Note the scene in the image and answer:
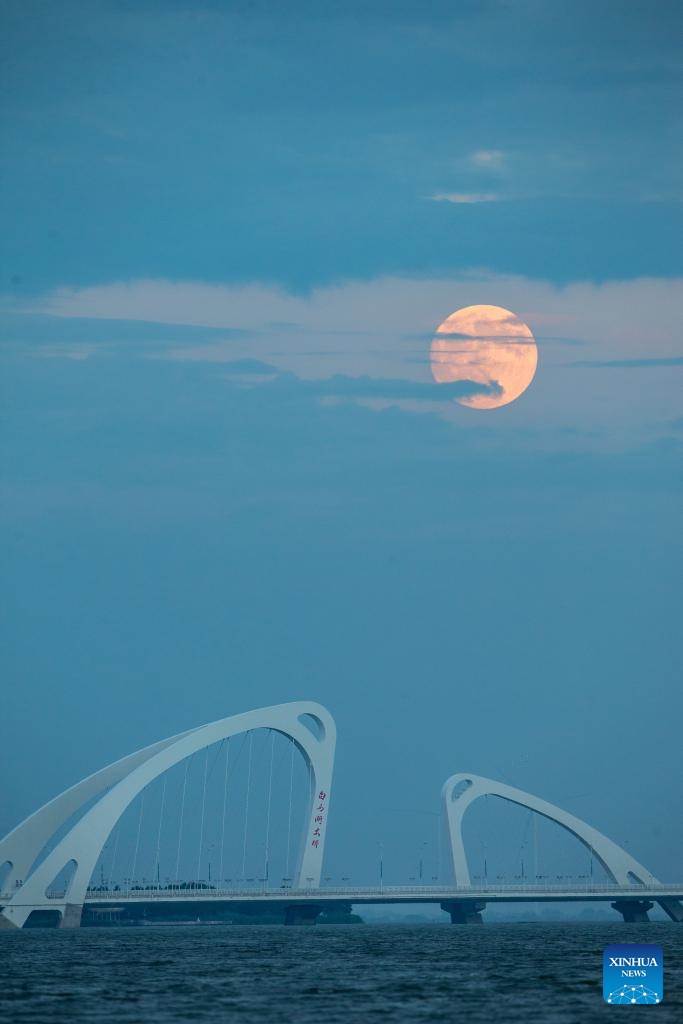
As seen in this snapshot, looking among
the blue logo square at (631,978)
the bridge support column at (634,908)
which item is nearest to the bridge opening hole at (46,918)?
the bridge support column at (634,908)

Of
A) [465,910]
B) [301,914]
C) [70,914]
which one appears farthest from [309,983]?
[465,910]

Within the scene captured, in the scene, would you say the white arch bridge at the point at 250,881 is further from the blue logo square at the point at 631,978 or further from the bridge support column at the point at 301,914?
the blue logo square at the point at 631,978

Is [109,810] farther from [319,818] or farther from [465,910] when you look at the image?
[465,910]

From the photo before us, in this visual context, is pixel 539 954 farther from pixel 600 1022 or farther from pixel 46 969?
pixel 600 1022

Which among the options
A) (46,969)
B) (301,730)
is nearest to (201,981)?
(46,969)

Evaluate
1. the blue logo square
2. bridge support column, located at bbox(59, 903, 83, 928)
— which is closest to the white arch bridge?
bridge support column, located at bbox(59, 903, 83, 928)
